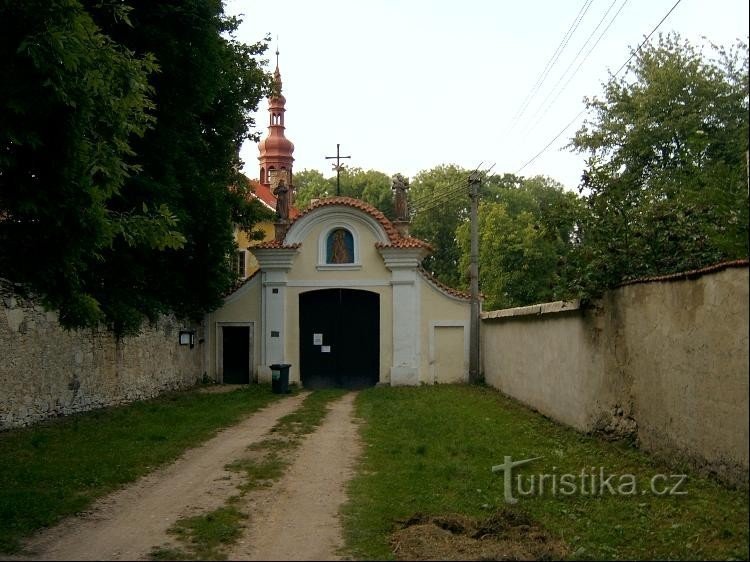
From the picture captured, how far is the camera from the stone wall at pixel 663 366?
7.43 metres

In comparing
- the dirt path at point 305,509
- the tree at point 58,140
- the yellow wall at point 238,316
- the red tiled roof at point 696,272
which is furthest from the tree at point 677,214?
the yellow wall at point 238,316

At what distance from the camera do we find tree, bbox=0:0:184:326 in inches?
351

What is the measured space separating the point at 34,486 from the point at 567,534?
6021mm

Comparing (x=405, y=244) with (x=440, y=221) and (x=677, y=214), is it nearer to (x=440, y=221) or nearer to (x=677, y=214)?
(x=677, y=214)

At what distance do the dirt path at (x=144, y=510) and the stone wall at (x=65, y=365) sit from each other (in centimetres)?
419

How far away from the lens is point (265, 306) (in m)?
25.0

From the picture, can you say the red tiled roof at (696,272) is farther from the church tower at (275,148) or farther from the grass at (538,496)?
the church tower at (275,148)

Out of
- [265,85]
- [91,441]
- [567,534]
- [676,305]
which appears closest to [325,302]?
[265,85]

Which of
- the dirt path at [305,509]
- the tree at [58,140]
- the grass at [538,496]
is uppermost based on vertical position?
the tree at [58,140]

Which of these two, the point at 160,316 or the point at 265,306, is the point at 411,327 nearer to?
the point at 265,306

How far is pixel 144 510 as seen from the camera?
8086 millimetres

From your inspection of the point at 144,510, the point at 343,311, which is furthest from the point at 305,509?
the point at 343,311

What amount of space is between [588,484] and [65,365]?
11.2m

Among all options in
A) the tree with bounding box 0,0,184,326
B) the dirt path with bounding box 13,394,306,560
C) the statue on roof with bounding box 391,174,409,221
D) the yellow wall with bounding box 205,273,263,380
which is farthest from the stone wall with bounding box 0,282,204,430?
the statue on roof with bounding box 391,174,409,221
